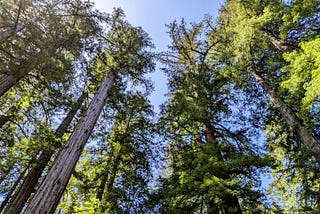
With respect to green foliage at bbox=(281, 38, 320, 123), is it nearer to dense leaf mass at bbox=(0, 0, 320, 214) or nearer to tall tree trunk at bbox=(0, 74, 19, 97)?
dense leaf mass at bbox=(0, 0, 320, 214)

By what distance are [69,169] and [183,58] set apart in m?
10.9

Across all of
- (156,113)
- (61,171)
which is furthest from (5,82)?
(156,113)

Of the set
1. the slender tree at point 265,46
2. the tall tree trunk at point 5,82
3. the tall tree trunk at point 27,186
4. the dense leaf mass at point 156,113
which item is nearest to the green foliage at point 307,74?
the dense leaf mass at point 156,113

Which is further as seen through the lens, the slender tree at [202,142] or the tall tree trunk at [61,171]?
the slender tree at [202,142]

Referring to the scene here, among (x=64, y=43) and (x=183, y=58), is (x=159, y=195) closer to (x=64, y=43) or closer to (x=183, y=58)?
(x=64, y=43)

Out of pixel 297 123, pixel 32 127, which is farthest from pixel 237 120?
pixel 32 127

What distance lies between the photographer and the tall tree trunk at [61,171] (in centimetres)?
390

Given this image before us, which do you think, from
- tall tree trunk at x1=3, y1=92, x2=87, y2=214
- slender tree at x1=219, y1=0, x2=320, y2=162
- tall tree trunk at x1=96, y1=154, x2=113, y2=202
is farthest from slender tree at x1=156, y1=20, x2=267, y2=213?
tall tree trunk at x1=3, y1=92, x2=87, y2=214

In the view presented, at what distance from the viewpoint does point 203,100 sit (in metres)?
9.10

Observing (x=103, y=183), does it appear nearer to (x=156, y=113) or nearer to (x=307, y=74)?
(x=156, y=113)

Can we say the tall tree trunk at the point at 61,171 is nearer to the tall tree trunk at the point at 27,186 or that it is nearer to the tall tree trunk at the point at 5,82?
the tall tree trunk at the point at 27,186

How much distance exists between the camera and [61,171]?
180 inches

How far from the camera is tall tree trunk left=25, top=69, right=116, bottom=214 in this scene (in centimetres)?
390

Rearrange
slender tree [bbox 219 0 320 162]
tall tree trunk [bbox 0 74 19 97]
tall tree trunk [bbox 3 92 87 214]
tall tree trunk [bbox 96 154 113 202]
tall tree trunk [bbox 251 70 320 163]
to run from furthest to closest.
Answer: tall tree trunk [bbox 96 154 113 202], slender tree [bbox 219 0 320 162], tall tree trunk [bbox 0 74 19 97], tall tree trunk [bbox 3 92 87 214], tall tree trunk [bbox 251 70 320 163]
